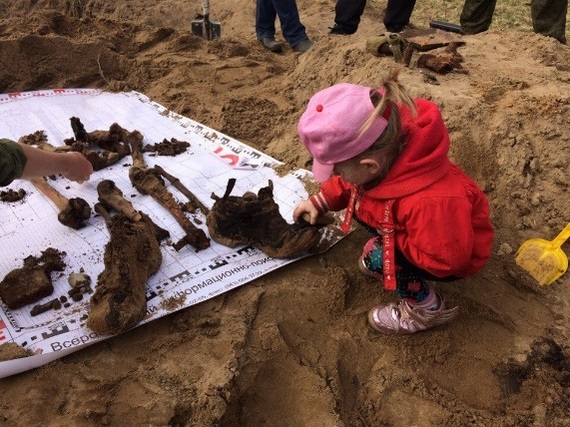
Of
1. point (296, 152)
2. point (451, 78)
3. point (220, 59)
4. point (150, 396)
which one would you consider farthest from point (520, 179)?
point (220, 59)

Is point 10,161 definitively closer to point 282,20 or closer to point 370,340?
point 370,340

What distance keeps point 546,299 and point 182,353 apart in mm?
1890

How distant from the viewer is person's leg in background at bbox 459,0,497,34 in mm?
5941

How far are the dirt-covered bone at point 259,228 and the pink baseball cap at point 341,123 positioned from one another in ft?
2.68

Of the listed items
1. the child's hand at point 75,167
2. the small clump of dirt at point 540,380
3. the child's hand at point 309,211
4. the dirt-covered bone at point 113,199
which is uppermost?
the child's hand at point 75,167

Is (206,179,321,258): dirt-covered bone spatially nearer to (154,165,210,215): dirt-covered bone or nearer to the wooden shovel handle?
(154,165,210,215): dirt-covered bone

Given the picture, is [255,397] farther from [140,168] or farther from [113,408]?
[140,168]

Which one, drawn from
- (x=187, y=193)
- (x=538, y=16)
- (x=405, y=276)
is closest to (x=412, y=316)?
(x=405, y=276)

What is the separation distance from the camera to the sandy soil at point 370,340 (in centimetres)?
189

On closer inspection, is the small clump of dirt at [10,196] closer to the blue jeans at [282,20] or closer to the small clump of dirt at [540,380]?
the small clump of dirt at [540,380]

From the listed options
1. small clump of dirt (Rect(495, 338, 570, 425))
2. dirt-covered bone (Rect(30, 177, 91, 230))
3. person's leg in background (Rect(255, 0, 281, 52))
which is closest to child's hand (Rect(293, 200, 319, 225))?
small clump of dirt (Rect(495, 338, 570, 425))

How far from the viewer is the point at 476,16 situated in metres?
6.06

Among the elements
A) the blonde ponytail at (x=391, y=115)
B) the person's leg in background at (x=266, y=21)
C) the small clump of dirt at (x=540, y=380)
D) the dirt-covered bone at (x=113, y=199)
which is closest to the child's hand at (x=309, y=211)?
the blonde ponytail at (x=391, y=115)

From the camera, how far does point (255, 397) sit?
76.8 inches
